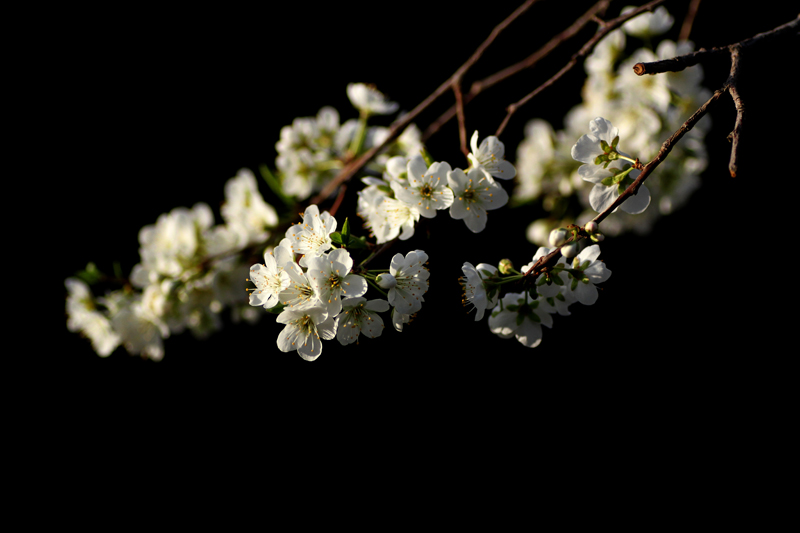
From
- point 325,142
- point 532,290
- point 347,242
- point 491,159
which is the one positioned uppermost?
point 325,142

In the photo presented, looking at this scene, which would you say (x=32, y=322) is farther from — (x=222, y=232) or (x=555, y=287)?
(x=555, y=287)

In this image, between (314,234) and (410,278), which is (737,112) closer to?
(410,278)

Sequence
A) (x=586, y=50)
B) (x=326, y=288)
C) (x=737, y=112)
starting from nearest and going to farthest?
(x=737, y=112) → (x=326, y=288) → (x=586, y=50)

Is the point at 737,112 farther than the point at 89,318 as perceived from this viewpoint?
No

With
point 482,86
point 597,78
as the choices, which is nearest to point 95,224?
point 482,86

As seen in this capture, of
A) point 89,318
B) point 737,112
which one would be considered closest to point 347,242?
point 737,112

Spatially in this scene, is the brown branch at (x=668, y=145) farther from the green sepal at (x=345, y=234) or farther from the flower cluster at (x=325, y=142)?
the flower cluster at (x=325, y=142)

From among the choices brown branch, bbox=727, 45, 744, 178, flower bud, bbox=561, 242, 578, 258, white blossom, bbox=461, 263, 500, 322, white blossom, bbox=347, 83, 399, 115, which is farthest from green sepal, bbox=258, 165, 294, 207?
brown branch, bbox=727, 45, 744, 178

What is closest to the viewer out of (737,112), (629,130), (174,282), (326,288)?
(737,112)
